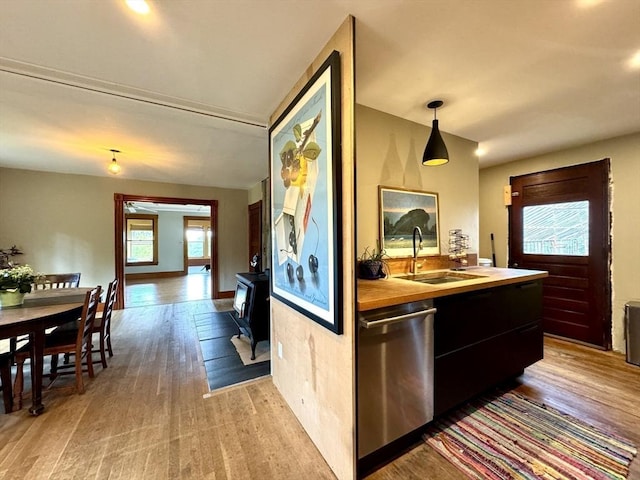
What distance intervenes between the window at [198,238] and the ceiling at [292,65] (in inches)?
301

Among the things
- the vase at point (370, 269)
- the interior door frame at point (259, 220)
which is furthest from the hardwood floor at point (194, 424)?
the interior door frame at point (259, 220)

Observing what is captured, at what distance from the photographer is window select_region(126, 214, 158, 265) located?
8961 millimetres

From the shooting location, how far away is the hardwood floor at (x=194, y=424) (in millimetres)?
1483

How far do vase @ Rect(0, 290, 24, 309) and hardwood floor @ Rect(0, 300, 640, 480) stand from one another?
0.82 metres

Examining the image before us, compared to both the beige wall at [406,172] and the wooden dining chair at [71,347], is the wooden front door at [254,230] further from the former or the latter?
the beige wall at [406,172]

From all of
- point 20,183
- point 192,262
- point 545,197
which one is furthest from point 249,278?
point 192,262

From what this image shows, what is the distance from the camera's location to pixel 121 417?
191 cm

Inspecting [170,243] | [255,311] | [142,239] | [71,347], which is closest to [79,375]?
[71,347]

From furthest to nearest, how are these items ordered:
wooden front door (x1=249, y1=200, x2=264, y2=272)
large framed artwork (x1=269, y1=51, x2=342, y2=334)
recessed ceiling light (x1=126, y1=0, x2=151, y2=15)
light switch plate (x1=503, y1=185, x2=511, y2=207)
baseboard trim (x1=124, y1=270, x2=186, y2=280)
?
baseboard trim (x1=124, y1=270, x2=186, y2=280) → wooden front door (x1=249, y1=200, x2=264, y2=272) → light switch plate (x1=503, y1=185, x2=511, y2=207) → large framed artwork (x1=269, y1=51, x2=342, y2=334) → recessed ceiling light (x1=126, y1=0, x2=151, y2=15)

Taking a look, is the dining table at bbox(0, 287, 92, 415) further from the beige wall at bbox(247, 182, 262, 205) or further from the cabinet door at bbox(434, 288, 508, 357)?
the beige wall at bbox(247, 182, 262, 205)

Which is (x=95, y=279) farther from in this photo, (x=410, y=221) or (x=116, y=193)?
(x=410, y=221)

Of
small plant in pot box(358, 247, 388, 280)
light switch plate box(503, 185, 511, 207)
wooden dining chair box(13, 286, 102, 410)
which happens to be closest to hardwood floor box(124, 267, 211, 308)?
wooden dining chair box(13, 286, 102, 410)

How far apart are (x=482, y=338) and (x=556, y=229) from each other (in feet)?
8.41

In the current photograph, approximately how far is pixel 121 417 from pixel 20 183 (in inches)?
188
